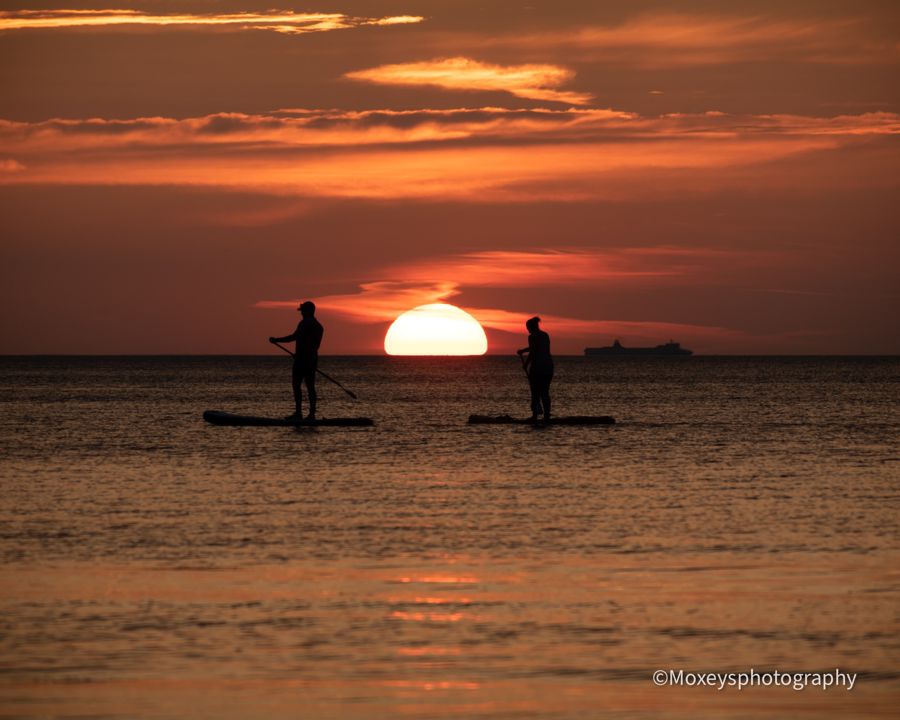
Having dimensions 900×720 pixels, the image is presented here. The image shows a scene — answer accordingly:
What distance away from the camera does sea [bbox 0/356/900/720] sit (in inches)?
337

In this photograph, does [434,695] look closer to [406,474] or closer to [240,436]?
[406,474]

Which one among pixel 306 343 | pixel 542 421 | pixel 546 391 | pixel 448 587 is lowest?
pixel 448 587

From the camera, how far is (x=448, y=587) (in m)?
11.8

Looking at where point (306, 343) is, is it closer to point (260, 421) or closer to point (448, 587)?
point (260, 421)

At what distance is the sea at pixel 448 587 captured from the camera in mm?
8562

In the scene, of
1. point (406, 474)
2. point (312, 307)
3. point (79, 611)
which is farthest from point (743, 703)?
point (312, 307)

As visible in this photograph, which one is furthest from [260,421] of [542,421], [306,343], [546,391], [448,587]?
[448,587]

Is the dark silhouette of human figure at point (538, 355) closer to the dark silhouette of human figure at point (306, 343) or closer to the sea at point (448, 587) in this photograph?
the dark silhouette of human figure at point (306, 343)

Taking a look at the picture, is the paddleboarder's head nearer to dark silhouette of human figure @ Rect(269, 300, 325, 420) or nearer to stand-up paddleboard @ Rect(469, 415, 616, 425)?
dark silhouette of human figure @ Rect(269, 300, 325, 420)

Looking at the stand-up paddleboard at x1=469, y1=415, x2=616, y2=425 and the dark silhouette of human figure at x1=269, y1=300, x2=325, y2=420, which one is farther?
the stand-up paddleboard at x1=469, y1=415, x2=616, y2=425

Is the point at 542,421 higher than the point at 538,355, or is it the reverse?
the point at 538,355

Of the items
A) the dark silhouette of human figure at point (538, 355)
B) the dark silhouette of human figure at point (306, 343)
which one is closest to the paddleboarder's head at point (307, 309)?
the dark silhouette of human figure at point (306, 343)

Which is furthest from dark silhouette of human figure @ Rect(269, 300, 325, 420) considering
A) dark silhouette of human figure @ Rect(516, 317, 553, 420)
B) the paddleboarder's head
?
dark silhouette of human figure @ Rect(516, 317, 553, 420)

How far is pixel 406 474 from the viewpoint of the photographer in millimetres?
22500
